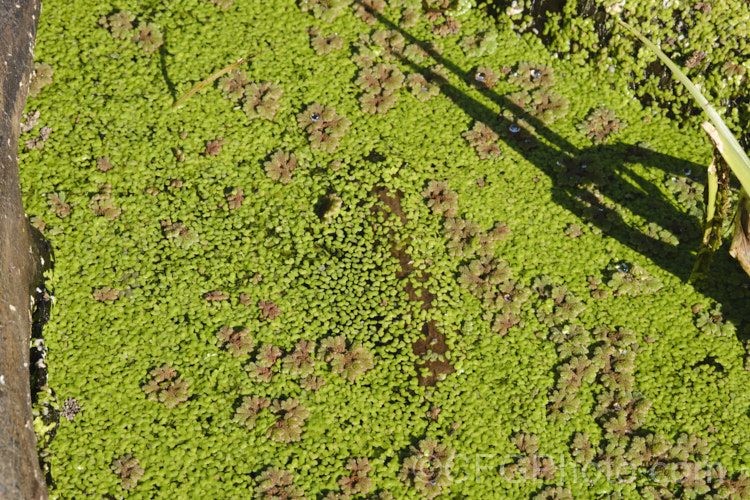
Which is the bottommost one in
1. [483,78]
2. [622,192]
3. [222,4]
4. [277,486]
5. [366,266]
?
[277,486]

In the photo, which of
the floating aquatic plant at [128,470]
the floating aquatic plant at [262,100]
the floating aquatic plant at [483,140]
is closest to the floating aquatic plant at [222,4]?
the floating aquatic plant at [262,100]

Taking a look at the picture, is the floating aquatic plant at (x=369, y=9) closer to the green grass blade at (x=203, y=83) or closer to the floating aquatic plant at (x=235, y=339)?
the green grass blade at (x=203, y=83)

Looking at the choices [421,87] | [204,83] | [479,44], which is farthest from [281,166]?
[479,44]

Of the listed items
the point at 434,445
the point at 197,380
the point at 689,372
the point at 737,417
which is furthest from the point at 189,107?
the point at 737,417

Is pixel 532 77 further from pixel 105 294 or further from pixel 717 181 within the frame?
pixel 105 294

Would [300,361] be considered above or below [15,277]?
above

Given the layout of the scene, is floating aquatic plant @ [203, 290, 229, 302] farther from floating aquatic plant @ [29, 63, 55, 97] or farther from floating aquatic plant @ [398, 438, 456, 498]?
floating aquatic plant @ [29, 63, 55, 97]

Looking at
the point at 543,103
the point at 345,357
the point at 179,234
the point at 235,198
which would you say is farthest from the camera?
the point at 543,103

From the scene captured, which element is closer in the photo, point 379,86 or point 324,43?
point 379,86

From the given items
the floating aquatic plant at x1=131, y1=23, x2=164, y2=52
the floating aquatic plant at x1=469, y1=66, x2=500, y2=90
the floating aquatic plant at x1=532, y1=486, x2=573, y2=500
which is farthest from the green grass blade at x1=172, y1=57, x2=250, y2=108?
the floating aquatic plant at x1=532, y1=486, x2=573, y2=500
